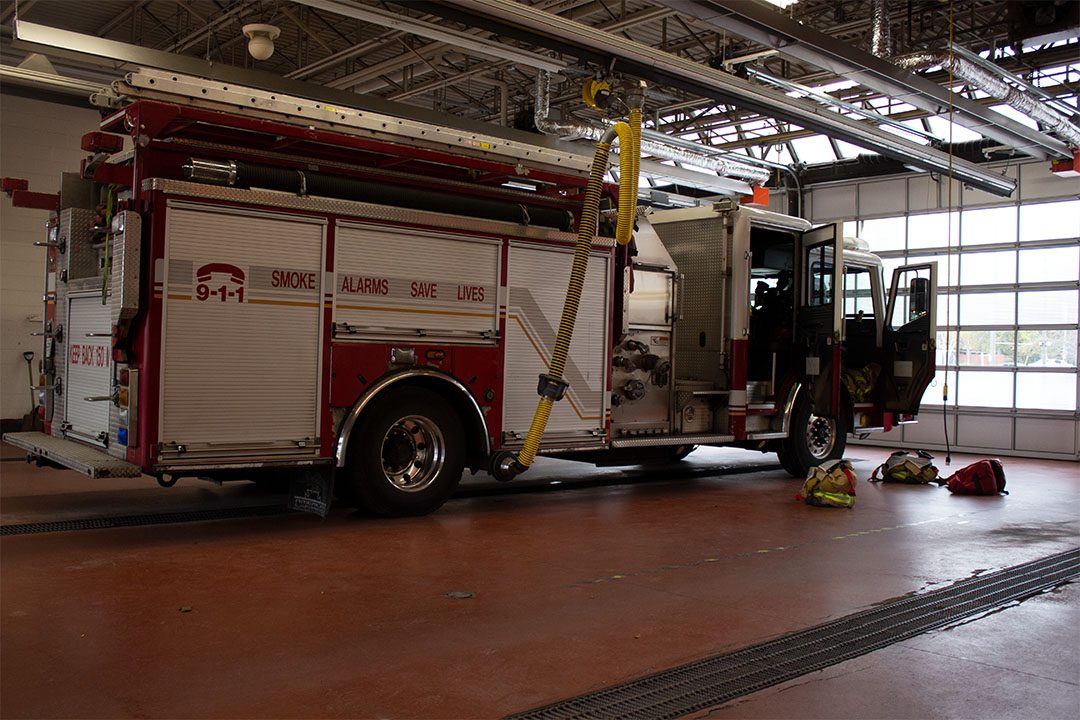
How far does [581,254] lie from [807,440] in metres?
4.90

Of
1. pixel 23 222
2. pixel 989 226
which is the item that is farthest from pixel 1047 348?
pixel 23 222

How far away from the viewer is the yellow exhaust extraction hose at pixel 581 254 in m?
8.52

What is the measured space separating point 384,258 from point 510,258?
1.27m

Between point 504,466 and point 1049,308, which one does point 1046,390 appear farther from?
point 504,466

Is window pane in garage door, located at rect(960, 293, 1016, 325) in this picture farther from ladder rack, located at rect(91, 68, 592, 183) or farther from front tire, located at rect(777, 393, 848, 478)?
ladder rack, located at rect(91, 68, 592, 183)

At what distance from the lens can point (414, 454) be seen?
820 centimetres

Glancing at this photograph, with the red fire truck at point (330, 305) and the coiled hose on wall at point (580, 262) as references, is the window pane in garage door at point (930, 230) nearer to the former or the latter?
the red fire truck at point (330, 305)

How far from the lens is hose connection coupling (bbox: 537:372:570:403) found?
850 centimetres

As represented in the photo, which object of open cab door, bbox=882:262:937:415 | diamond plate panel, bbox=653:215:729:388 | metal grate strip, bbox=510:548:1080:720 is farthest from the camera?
open cab door, bbox=882:262:937:415

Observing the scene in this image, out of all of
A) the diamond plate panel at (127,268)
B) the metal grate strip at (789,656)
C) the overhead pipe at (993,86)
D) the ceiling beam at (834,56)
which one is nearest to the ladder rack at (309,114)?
the diamond plate panel at (127,268)

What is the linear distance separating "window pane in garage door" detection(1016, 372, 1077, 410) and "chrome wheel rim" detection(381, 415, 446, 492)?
12614mm

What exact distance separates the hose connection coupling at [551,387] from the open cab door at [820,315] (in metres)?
4.22

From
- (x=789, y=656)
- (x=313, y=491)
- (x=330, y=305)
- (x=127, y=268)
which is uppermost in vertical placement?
(x=127, y=268)

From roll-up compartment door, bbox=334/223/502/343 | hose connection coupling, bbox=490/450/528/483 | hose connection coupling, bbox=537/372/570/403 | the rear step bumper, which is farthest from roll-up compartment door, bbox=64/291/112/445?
hose connection coupling, bbox=537/372/570/403
